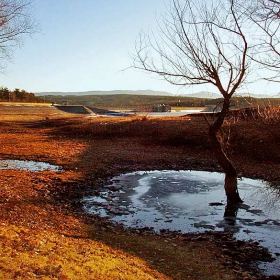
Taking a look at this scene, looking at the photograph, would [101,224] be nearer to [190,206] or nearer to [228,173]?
[190,206]

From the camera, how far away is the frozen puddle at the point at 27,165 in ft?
38.7

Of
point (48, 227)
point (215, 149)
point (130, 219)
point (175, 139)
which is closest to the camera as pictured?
point (48, 227)

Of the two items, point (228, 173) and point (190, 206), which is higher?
point (228, 173)

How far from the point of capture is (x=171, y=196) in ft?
30.4

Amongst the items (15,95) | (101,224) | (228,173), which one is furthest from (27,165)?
(15,95)

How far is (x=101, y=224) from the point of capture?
6.72 m

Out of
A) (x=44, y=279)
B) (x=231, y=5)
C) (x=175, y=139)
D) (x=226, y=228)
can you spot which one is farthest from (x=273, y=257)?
(x=175, y=139)

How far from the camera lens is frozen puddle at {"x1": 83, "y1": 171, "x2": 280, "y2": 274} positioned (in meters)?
6.86

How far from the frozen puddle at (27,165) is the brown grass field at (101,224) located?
0.42 metres

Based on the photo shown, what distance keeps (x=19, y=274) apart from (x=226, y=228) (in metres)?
4.41

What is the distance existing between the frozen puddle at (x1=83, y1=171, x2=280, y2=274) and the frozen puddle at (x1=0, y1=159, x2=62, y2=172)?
2.65 meters

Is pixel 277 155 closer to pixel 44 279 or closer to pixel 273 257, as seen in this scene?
pixel 273 257

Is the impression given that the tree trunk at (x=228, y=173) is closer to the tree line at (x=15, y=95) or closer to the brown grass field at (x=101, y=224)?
the brown grass field at (x=101, y=224)

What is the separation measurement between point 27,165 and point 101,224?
6.54 m
